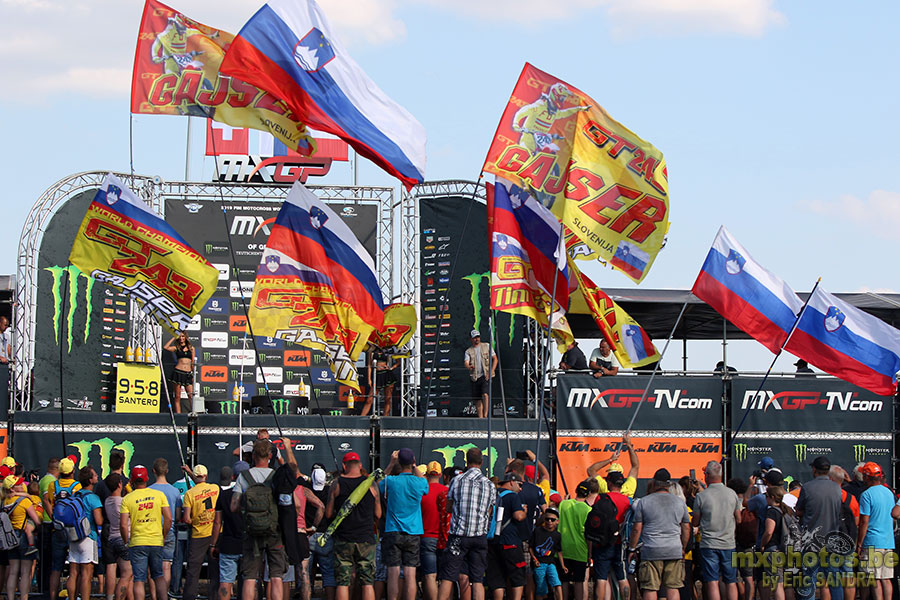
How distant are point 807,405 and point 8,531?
12263 millimetres

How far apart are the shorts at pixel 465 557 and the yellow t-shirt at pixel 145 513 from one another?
10.4 ft

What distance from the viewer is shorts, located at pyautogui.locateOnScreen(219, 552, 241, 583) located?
1241cm

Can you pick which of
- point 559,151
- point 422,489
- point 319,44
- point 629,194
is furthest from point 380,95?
point 422,489

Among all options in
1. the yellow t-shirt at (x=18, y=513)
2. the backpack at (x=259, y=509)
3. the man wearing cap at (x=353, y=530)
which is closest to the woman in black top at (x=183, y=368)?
the yellow t-shirt at (x=18, y=513)

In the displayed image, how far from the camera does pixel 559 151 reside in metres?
15.1

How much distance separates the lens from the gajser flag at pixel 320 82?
14430mm

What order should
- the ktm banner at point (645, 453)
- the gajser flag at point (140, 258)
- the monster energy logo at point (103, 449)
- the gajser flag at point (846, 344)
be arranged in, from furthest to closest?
the ktm banner at point (645, 453), the monster energy logo at point (103, 449), the gajser flag at point (846, 344), the gajser flag at point (140, 258)

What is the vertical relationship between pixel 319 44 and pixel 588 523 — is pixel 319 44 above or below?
above

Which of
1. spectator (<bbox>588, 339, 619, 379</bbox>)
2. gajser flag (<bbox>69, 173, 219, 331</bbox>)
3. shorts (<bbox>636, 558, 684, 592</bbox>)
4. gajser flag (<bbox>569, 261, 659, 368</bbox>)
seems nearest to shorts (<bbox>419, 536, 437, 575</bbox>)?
shorts (<bbox>636, 558, 684, 592</bbox>)

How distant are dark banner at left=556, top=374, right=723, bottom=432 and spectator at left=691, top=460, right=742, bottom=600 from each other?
17.9ft

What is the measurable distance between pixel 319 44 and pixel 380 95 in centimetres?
100

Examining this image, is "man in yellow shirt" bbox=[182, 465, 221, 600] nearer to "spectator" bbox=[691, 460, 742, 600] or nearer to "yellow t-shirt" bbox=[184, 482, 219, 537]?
"yellow t-shirt" bbox=[184, 482, 219, 537]

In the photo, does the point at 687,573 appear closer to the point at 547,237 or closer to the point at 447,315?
the point at 547,237

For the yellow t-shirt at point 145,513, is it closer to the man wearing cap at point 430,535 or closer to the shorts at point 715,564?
the man wearing cap at point 430,535
